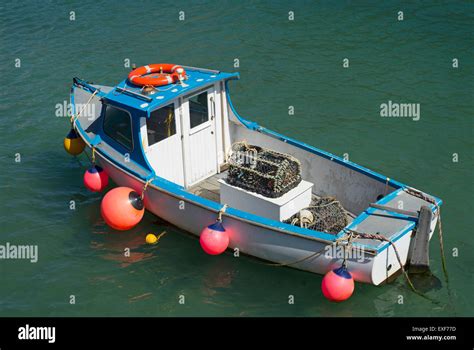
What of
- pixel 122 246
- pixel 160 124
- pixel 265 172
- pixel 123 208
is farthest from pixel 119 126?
pixel 265 172

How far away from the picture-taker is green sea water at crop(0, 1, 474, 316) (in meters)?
12.2

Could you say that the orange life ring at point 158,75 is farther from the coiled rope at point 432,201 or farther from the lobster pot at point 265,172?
the coiled rope at point 432,201

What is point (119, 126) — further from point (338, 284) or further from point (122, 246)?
point (338, 284)

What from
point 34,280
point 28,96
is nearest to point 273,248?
point 34,280

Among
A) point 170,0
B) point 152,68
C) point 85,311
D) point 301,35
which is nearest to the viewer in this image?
point 85,311

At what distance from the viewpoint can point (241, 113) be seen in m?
18.0

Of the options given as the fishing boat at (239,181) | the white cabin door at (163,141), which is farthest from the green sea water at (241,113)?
the white cabin door at (163,141)

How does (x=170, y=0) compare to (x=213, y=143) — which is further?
(x=170, y=0)

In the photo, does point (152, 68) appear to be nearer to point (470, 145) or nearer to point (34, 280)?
point (34, 280)

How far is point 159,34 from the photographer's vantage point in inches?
854

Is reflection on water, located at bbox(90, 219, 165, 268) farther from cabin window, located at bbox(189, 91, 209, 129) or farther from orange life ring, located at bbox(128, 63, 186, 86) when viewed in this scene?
orange life ring, located at bbox(128, 63, 186, 86)

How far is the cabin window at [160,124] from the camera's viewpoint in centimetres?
1320

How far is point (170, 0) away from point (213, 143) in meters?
10.7

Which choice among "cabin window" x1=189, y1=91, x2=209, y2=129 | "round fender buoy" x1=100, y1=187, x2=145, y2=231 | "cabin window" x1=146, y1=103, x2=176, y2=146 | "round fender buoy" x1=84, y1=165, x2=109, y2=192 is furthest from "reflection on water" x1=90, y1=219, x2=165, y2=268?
"cabin window" x1=189, y1=91, x2=209, y2=129
